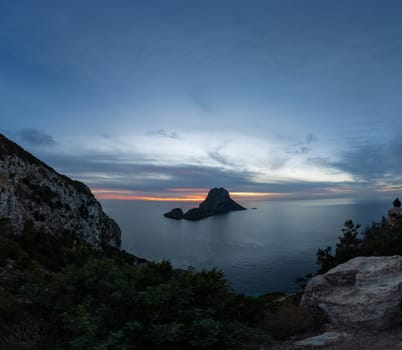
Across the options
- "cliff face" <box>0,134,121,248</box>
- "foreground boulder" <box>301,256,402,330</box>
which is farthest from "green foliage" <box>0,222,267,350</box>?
"cliff face" <box>0,134,121,248</box>

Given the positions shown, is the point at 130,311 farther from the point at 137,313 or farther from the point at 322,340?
the point at 322,340

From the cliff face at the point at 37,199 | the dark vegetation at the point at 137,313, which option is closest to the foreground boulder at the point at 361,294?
the dark vegetation at the point at 137,313

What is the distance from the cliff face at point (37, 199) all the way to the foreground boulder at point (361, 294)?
1031 inches

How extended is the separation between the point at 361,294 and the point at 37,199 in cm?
3202

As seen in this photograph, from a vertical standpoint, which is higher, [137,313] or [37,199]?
[37,199]

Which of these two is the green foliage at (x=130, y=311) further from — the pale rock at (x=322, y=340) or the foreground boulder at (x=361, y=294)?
the foreground boulder at (x=361, y=294)

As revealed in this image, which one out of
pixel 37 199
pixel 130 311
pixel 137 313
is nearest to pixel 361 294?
pixel 137 313

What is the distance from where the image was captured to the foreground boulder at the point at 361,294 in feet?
29.4

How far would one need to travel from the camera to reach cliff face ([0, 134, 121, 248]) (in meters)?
26.2

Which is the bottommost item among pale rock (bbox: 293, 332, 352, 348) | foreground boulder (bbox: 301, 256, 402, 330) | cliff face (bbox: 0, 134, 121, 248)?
pale rock (bbox: 293, 332, 352, 348)

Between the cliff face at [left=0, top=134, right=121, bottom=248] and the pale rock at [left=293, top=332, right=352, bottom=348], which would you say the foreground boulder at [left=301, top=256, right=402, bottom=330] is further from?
the cliff face at [left=0, top=134, right=121, bottom=248]

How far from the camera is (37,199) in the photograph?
30.7 metres

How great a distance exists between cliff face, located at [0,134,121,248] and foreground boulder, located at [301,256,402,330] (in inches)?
1031

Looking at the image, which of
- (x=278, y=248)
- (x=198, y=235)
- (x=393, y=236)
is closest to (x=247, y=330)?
(x=393, y=236)
